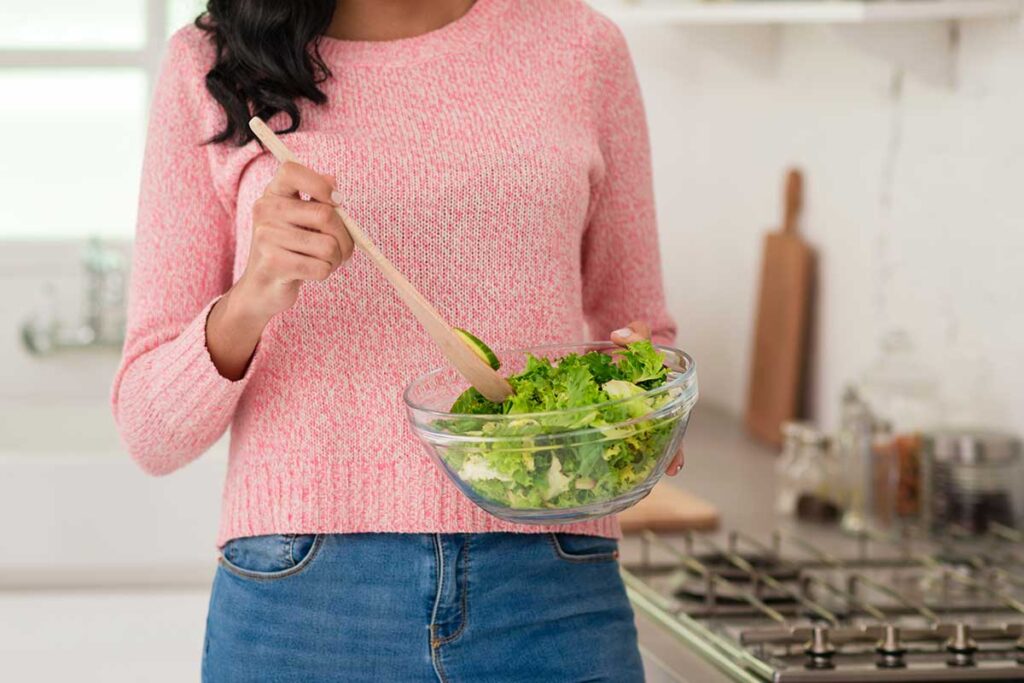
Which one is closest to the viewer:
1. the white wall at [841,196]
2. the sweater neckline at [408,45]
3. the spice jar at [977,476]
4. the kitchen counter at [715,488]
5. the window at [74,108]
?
the sweater neckline at [408,45]

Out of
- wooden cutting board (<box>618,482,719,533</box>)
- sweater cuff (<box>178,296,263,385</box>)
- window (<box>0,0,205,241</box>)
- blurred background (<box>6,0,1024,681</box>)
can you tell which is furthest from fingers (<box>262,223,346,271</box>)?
window (<box>0,0,205,241</box>)

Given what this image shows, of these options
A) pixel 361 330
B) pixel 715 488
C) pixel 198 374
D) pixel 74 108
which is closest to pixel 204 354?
pixel 198 374

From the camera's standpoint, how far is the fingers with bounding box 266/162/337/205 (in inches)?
35.9

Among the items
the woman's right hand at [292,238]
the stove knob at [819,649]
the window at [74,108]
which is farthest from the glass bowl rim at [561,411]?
the window at [74,108]

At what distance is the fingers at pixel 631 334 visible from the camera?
1.04 metres

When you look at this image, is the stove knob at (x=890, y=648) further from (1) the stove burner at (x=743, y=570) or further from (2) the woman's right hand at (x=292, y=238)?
(2) the woman's right hand at (x=292, y=238)

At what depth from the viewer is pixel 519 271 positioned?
3.49 feet

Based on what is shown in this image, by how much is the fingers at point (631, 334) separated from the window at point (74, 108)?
2.07 meters

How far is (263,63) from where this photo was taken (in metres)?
1.08

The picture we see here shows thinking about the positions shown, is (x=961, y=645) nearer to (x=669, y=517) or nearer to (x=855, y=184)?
(x=669, y=517)

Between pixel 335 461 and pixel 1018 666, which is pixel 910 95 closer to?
pixel 1018 666

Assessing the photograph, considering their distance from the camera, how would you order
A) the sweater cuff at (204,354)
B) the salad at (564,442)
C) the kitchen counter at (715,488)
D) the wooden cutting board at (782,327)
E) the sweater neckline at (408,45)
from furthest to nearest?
1. the wooden cutting board at (782,327)
2. the kitchen counter at (715,488)
3. the sweater neckline at (408,45)
4. the sweater cuff at (204,354)
5. the salad at (564,442)

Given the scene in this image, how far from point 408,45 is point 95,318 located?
1792mm

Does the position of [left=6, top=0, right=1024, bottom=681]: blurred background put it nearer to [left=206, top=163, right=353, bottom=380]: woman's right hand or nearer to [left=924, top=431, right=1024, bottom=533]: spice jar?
A: [left=924, top=431, right=1024, bottom=533]: spice jar
